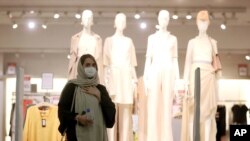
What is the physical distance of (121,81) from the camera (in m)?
6.66

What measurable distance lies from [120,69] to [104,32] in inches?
172

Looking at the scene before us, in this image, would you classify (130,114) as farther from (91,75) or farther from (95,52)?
(91,75)

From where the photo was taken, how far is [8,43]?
11055 millimetres

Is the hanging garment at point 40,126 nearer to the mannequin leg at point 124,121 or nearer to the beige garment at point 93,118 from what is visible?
the mannequin leg at point 124,121

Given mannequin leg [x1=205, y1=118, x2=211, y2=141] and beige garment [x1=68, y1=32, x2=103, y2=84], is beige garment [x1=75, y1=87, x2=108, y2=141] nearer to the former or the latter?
beige garment [x1=68, y1=32, x2=103, y2=84]

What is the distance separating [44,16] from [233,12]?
3.69 m

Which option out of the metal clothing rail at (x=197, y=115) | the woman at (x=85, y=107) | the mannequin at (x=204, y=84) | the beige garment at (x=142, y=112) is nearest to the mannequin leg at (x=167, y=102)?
the mannequin at (x=204, y=84)

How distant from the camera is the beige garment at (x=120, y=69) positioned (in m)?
6.62

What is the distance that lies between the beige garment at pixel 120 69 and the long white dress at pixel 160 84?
0.81 ft

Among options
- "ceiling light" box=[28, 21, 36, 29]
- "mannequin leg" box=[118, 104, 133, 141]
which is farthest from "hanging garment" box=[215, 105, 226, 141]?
"ceiling light" box=[28, 21, 36, 29]

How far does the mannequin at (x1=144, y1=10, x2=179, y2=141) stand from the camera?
6.53 metres

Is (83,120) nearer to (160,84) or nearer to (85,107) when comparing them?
(85,107)

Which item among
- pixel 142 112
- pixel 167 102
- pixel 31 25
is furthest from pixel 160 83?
pixel 31 25

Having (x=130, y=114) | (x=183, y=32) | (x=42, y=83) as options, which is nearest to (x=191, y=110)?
(x=130, y=114)
